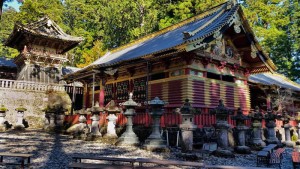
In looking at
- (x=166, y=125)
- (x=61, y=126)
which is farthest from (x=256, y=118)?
(x=61, y=126)

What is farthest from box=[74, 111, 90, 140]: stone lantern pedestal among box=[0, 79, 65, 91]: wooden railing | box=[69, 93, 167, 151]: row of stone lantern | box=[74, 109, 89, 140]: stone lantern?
box=[0, 79, 65, 91]: wooden railing

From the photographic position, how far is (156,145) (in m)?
10.0

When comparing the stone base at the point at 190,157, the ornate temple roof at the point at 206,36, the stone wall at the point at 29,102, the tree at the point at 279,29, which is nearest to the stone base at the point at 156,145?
the stone base at the point at 190,157

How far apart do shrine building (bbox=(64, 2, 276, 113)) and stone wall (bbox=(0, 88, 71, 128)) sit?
6.43m

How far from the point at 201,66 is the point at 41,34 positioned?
61.2ft

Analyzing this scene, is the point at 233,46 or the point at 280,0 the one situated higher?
the point at 280,0

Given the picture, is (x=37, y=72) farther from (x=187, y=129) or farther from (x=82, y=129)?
(x=187, y=129)

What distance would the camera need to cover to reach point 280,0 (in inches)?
1544

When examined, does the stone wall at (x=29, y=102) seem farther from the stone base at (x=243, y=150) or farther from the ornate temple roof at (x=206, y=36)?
the stone base at (x=243, y=150)

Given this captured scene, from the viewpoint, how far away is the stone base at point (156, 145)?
9914 mm

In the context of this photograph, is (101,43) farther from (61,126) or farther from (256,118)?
(256,118)

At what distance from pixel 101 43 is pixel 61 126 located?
21.8 m

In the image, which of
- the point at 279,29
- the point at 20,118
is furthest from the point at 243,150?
the point at 279,29

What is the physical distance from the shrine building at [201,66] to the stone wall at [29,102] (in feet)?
21.1
